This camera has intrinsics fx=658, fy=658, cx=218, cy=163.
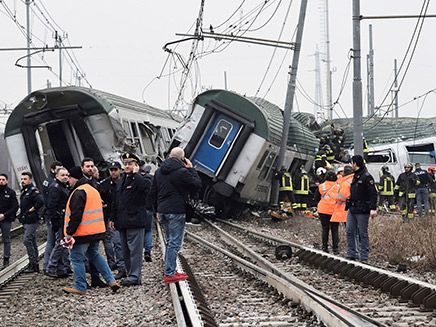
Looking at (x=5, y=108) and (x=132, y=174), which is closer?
(x=132, y=174)

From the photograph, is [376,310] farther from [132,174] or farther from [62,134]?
[62,134]

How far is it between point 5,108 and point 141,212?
38862mm

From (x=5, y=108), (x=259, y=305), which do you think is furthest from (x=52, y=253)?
(x=5, y=108)

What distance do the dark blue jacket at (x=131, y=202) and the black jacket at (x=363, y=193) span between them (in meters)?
3.49

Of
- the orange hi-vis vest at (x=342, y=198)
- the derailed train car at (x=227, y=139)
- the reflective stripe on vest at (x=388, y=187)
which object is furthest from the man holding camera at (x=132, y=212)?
the reflective stripe on vest at (x=388, y=187)

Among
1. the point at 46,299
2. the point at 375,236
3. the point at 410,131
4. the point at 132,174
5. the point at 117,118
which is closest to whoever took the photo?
the point at 46,299

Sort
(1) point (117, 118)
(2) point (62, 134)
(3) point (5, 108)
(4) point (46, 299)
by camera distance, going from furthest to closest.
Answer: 1. (3) point (5, 108)
2. (2) point (62, 134)
3. (1) point (117, 118)
4. (4) point (46, 299)

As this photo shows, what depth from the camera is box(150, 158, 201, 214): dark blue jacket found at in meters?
8.21

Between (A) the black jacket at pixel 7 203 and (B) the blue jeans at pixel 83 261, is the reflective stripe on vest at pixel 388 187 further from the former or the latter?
(B) the blue jeans at pixel 83 261

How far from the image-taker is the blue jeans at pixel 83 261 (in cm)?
820

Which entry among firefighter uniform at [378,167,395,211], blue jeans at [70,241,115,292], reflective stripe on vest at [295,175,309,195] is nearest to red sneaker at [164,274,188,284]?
blue jeans at [70,241,115,292]

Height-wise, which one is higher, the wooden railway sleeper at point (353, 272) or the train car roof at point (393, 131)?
the train car roof at point (393, 131)

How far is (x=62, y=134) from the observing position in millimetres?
16453

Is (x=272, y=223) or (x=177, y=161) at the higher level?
(x=177, y=161)
